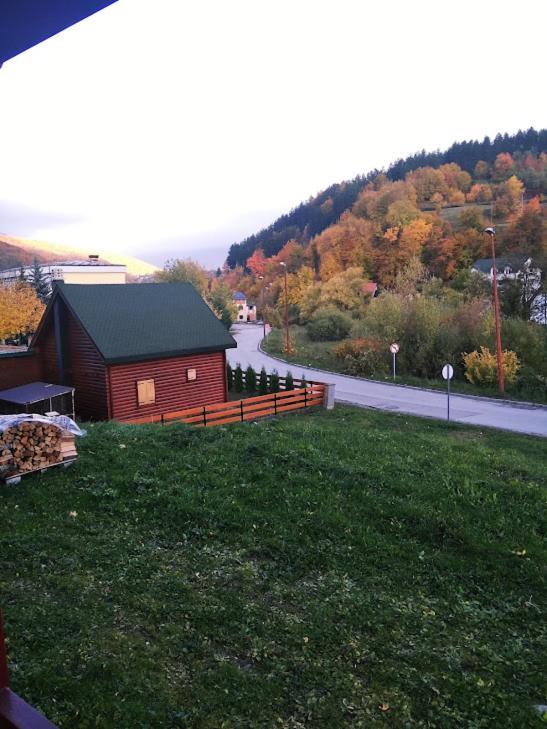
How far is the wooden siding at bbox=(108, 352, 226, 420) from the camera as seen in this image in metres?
17.6

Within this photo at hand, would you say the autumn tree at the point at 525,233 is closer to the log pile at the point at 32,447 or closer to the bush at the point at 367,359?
the bush at the point at 367,359

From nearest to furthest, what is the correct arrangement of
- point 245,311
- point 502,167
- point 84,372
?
point 84,372 < point 245,311 < point 502,167

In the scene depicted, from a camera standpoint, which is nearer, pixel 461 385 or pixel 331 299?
pixel 461 385

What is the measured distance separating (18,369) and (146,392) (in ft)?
16.8

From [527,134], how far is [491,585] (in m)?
142

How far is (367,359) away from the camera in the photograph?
31375mm

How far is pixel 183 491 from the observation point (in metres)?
8.62

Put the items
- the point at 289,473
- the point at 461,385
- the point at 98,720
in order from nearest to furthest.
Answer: the point at 98,720 → the point at 289,473 → the point at 461,385

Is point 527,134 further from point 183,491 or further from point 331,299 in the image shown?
point 183,491

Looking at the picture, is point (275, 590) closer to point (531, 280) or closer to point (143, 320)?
point (143, 320)

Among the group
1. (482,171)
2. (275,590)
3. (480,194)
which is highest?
(482,171)

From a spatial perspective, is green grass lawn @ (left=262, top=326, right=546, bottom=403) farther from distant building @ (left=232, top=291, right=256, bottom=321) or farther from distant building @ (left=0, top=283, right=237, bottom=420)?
distant building @ (left=232, top=291, right=256, bottom=321)

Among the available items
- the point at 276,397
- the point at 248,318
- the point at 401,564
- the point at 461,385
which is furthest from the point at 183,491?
the point at 248,318

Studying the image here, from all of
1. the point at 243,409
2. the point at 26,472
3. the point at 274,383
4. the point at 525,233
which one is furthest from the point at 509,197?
the point at 26,472
